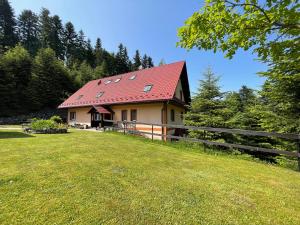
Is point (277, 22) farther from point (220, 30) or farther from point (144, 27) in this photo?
point (144, 27)

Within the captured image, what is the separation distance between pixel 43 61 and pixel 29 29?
31.9m

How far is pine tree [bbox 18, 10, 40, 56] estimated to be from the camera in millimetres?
50719

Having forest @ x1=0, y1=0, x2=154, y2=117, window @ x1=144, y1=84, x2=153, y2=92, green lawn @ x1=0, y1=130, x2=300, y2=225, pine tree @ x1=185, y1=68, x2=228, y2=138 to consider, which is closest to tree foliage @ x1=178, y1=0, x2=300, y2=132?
green lawn @ x1=0, y1=130, x2=300, y2=225

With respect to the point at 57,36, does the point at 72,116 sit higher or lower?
lower

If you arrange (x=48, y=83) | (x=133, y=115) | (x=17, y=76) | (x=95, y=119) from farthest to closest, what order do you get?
(x=48, y=83) < (x=17, y=76) < (x=95, y=119) < (x=133, y=115)

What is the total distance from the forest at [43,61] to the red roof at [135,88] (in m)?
11.6

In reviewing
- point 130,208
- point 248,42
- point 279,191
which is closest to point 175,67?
point 248,42

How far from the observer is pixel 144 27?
17234 millimetres

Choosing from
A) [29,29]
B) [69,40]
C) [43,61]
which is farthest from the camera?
[69,40]

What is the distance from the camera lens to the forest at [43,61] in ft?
92.8

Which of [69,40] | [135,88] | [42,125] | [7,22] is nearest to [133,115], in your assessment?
[135,88]

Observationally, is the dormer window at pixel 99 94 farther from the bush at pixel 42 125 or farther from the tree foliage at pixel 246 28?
the tree foliage at pixel 246 28

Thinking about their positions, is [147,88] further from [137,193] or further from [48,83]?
[48,83]

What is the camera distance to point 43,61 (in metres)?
31.0
